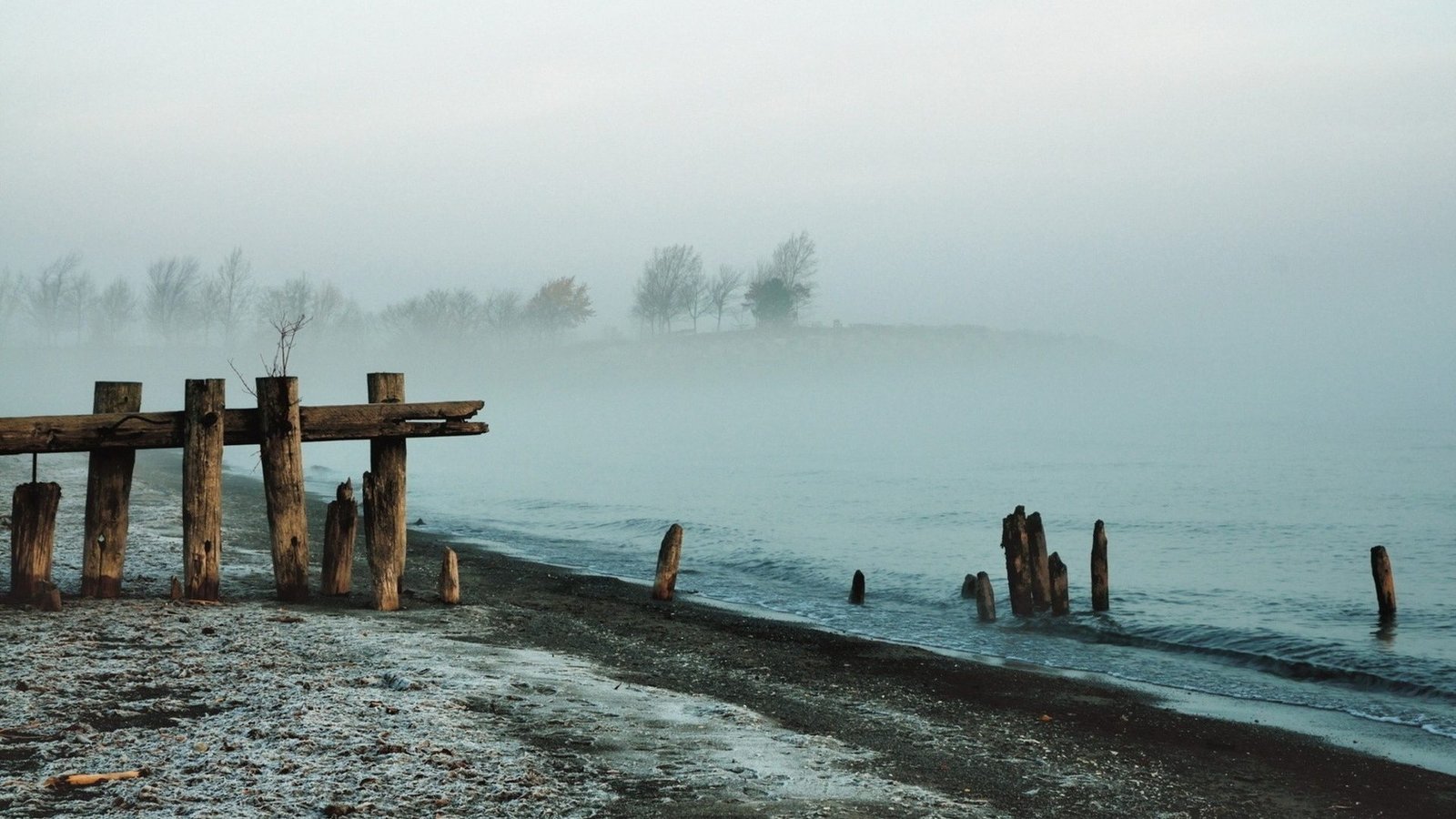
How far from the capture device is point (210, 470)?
1222 centimetres

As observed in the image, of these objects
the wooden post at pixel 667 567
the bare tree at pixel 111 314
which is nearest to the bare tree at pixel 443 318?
the bare tree at pixel 111 314

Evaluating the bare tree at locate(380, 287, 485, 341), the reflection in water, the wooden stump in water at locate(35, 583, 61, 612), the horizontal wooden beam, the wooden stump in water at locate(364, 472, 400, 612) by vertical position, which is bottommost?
the reflection in water

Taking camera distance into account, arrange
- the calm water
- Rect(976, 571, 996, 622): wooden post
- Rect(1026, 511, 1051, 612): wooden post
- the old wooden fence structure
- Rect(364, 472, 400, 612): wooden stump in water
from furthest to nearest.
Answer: Rect(1026, 511, 1051, 612): wooden post, Rect(976, 571, 996, 622): wooden post, the calm water, Rect(364, 472, 400, 612): wooden stump in water, the old wooden fence structure

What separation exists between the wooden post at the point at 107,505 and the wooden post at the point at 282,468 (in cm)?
132

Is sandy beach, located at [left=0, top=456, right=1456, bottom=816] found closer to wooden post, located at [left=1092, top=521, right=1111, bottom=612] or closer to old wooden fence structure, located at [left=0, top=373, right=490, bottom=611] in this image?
old wooden fence structure, located at [left=0, top=373, right=490, bottom=611]

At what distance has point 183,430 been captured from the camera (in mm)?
12188

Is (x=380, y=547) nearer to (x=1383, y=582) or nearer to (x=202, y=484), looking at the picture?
(x=202, y=484)

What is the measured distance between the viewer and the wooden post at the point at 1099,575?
1884cm

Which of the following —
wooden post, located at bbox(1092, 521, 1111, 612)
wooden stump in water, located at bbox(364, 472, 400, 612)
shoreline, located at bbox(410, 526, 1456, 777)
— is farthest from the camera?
wooden post, located at bbox(1092, 521, 1111, 612)

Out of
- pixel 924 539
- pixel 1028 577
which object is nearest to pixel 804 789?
pixel 1028 577

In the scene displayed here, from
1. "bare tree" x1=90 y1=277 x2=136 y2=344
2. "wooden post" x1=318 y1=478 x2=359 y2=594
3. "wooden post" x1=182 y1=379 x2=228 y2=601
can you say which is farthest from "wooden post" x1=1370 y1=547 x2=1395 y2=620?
"bare tree" x1=90 y1=277 x2=136 y2=344

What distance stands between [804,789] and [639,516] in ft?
102

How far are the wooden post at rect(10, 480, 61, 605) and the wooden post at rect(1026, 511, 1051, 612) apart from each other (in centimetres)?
1364

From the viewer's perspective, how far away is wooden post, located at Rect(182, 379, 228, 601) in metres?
12.1
